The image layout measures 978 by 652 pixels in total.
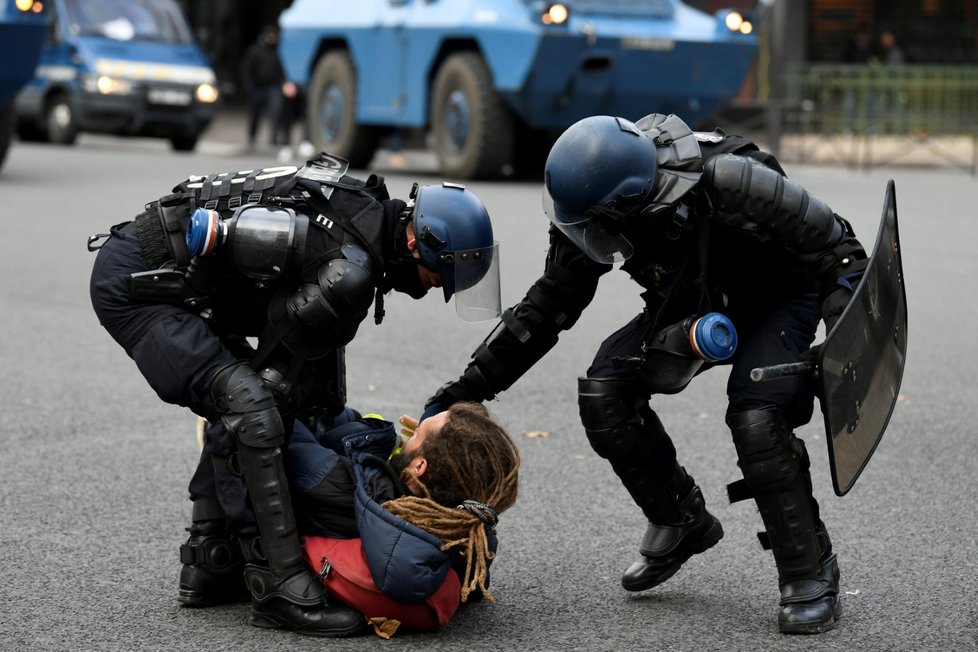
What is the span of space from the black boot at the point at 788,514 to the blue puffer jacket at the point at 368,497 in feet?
2.50

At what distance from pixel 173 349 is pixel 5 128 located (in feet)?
35.4

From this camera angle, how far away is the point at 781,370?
3521 millimetres

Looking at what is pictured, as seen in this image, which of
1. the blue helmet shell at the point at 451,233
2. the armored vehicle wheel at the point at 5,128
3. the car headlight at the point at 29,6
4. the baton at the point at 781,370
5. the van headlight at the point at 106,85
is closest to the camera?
the baton at the point at 781,370

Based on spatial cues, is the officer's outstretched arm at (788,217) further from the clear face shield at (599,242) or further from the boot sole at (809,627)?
the boot sole at (809,627)

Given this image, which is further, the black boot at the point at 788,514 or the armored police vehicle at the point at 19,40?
the armored police vehicle at the point at 19,40

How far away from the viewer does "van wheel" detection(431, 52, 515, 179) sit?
13859mm

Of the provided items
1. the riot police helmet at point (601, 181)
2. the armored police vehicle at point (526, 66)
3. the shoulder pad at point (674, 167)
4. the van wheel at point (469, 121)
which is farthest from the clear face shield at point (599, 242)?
the van wheel at point (469, 121)

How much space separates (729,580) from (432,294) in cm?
481

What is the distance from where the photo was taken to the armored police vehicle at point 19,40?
12.2 metres

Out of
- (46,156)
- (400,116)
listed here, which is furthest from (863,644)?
(46,156)

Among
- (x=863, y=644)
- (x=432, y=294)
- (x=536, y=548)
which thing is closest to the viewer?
(x=863, y=644)

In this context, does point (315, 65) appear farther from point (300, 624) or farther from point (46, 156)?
point (300, 624)

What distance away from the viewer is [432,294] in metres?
8.95

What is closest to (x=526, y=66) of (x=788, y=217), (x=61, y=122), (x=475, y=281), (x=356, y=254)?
(x=61, y=122)
